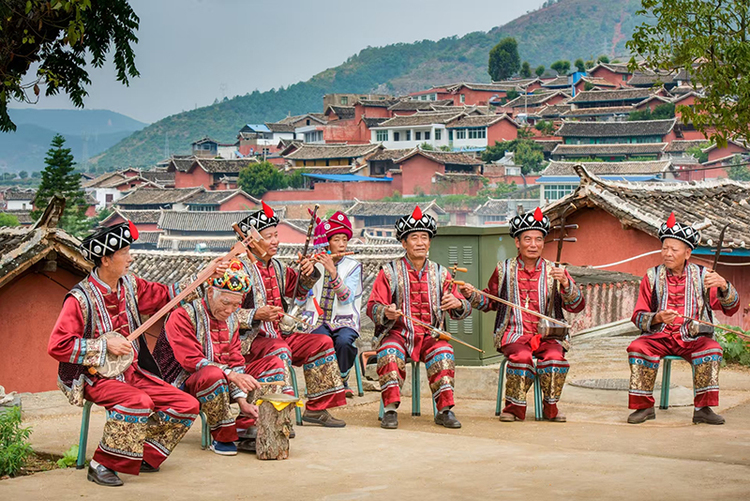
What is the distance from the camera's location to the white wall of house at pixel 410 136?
74312 millimetres

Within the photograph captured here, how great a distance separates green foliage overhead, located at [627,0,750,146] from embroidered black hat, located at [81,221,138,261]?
498 centimetres

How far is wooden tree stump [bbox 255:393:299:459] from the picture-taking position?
534cm

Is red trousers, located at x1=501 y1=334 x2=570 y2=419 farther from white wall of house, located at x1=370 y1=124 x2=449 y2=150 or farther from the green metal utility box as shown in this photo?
white wall of house, located at x1=370 y1=124 x2=449 y2=150

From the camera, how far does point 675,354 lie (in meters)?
6.82

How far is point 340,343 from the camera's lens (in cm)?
703

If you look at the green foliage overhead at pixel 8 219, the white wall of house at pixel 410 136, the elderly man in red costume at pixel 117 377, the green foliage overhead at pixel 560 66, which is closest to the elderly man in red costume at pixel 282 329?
the elderly man in red costume at pixel 117 377

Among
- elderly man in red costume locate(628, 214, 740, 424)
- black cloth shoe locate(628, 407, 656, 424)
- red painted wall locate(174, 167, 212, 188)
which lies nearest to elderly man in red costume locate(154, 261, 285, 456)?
black cloth shoe locate(628, 407, 656, 424)

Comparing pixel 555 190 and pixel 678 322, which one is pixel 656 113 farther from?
pixel 678 322

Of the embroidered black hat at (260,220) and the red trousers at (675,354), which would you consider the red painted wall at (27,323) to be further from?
the red trousers at (675,354)

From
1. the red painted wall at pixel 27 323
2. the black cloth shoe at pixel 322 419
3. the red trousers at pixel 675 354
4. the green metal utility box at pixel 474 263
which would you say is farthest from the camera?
the red painted wall at pixel 27 323

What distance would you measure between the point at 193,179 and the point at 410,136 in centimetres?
1745

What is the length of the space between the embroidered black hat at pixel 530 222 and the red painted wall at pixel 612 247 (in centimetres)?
636

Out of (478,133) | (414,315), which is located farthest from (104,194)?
(414,315)

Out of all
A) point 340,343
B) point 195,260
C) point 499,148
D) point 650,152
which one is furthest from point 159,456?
point 499,148
